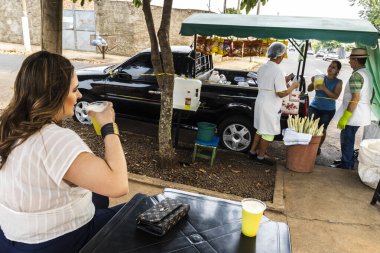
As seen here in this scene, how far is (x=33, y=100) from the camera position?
5.10ft

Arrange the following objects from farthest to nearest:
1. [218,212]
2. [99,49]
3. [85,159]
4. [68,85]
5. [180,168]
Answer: [99,49] < [180,168] < [218,212] < [68,85] < [85,159]

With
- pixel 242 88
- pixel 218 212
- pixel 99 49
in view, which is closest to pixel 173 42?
pixel 99 49

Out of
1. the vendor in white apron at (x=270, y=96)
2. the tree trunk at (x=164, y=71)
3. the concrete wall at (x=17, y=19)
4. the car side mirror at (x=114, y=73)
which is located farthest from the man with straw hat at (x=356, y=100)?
the concrete wall at (x=17, y=19)

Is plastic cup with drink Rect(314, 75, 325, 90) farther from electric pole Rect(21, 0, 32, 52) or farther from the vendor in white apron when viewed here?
electric pole Rect(21, 0, 32, 52)

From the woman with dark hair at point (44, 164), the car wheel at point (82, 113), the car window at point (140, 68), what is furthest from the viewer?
the car wheel at point (82, 113)

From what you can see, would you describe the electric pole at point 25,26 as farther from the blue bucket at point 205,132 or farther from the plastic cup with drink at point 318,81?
the plastic cup with drink at point 318,81

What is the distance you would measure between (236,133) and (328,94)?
Result: 166cm

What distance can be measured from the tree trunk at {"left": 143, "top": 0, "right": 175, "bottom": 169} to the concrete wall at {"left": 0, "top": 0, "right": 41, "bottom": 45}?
61.1 ft

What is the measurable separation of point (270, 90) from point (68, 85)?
361 cm

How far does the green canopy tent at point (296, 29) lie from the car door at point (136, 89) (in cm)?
106

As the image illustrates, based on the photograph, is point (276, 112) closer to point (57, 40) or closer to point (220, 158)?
point (220, 158)

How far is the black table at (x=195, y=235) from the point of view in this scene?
A: 1.65 meters

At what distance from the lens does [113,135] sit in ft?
5.64

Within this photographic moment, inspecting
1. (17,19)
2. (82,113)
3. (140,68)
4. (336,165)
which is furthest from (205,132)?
(17,19)
